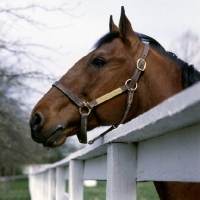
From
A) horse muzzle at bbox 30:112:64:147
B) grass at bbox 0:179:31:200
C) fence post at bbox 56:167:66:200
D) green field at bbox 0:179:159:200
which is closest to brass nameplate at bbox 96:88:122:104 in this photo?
horse muzzle at bbox 30:112:64:147

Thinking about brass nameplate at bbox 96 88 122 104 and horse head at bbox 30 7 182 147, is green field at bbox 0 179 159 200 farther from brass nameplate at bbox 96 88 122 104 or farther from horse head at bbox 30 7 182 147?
brass nameplate at bbox 96 88 122 104

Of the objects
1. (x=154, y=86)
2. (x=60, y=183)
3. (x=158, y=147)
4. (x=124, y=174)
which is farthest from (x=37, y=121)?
(x=60, y=183)

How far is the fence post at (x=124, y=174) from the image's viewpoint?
6.45 feet

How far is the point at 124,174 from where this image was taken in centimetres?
197

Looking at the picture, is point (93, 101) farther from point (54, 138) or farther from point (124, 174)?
point (124, 174)

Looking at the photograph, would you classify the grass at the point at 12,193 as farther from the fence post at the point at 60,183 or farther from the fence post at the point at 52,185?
the fence post at the point at 60,183

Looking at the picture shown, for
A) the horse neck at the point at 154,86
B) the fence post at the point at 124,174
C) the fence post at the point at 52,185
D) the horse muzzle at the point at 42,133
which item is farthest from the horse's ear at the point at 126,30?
the fence post at the point at 52,185

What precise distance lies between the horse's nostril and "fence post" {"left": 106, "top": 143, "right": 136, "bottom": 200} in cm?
124

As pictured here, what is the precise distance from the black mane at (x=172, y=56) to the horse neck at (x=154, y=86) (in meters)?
0.06

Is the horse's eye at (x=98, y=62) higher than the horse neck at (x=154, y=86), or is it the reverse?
the horse's eye at (x=98, y=62)

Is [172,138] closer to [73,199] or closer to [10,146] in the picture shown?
[73,199]

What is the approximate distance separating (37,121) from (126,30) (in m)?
1.02

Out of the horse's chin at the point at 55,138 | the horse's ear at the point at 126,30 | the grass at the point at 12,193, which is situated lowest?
the grass at the point at 12,193

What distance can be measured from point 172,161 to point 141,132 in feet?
0.58
